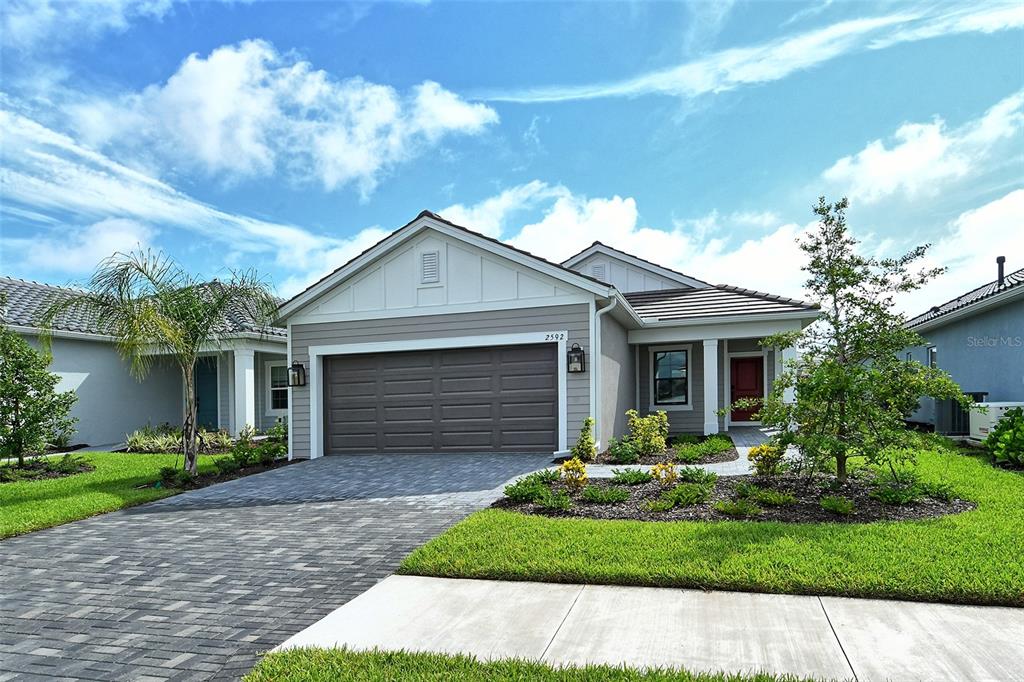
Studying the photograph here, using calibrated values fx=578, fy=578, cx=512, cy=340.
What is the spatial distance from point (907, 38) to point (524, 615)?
10.1 metres

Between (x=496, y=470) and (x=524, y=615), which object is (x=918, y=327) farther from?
(x=524, y=615)

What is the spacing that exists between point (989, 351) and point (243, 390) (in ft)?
60.6

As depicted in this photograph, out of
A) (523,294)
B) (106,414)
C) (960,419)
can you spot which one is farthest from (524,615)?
(106,414)

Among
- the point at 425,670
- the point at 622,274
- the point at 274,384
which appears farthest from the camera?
the point at 622,274

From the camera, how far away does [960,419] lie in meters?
13.2

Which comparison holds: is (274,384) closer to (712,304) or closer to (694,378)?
(694,378)

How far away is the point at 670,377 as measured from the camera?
15.1 metres

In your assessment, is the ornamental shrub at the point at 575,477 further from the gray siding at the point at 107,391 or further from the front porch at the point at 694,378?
the gray siding at the point at 107,391

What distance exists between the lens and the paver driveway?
357 centimetres

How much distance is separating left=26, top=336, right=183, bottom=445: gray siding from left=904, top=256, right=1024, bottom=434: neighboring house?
1925 cm

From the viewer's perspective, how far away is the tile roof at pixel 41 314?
45.9ft

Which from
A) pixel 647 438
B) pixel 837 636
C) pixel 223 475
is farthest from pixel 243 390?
pixel 837 636

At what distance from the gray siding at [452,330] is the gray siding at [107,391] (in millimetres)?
6568

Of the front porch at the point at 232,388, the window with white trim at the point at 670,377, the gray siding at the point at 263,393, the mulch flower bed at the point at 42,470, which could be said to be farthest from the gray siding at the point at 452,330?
the gray siding at the point at 263,393
